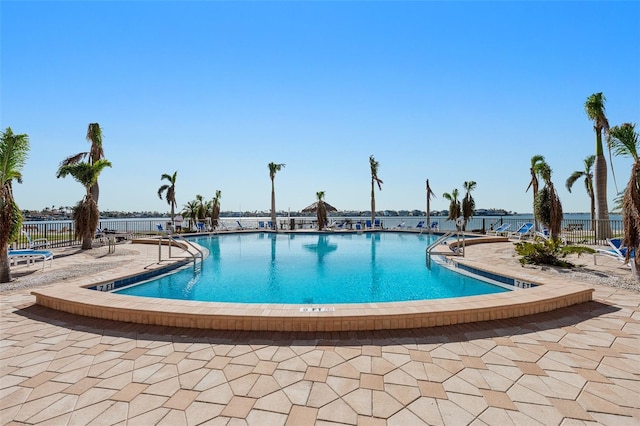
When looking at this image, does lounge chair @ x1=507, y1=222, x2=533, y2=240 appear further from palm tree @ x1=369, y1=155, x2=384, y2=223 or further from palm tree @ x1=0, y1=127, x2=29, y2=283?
palm tree @ x1=0, y1=127, x2=29, y2=283

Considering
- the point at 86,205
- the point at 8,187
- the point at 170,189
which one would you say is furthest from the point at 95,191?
the point at 170,189

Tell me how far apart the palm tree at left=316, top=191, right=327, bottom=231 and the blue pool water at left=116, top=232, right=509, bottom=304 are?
9.12 m

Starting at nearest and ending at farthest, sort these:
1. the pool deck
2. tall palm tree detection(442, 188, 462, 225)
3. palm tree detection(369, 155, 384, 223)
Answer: the pool deck < tall palm tree detection(442, 188, 462, 225) < palm tree detection(369, 155, 384, 223)

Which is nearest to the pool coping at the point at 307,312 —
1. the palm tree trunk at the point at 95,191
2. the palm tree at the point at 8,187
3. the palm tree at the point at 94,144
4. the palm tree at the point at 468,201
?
the palm tree at the point at 8,187

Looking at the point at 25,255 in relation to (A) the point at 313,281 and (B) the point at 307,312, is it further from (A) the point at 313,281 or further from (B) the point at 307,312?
(B) the point at 307,312

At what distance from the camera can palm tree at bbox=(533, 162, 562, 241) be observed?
8.46 metres

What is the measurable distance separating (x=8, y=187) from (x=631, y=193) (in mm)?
12350

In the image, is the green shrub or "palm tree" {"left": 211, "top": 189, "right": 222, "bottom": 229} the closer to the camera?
the green shrub

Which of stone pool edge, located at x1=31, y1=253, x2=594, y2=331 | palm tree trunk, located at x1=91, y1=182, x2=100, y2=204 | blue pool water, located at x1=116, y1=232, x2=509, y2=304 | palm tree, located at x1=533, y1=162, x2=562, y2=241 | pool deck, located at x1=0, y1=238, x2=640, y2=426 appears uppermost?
palm tree trunk, located at x1=91, y1=182, x2=100, y2=204

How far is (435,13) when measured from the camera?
7.63 meters

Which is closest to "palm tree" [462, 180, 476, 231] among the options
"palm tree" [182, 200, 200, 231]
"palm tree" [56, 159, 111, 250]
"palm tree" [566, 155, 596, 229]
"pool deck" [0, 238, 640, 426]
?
"palm tree" [566, 155, 596, 229]

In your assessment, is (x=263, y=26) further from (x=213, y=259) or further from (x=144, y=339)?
(x=144, y=339)

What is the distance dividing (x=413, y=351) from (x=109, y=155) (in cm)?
1543

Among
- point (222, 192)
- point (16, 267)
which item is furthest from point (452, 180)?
point (16, 267)
